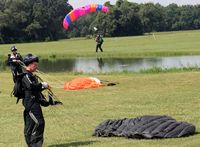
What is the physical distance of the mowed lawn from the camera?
1019 cm

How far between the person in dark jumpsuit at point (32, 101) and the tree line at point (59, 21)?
72505 mm

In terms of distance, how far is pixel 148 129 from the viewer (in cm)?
995

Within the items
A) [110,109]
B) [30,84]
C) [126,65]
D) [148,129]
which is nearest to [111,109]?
[110,109]

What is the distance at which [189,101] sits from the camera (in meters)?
14.8

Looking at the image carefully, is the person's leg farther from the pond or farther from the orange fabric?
the pond

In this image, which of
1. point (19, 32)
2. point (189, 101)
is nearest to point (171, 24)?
point (19, 32)

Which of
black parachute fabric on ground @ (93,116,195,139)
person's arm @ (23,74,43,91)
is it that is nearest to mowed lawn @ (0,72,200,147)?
black parachute fabric on ground @ (93,116,195,139)

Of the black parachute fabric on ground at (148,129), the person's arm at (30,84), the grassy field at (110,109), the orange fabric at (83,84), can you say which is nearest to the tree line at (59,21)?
the orange fabric at (83,84)

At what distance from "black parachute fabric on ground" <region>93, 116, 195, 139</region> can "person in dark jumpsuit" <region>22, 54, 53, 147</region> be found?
6.81 ft

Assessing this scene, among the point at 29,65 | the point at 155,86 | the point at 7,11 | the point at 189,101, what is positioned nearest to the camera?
the point at 29,65

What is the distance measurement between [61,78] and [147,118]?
14535 mm

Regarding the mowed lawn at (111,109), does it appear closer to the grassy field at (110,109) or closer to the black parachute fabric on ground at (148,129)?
the grassy field at (110,109)

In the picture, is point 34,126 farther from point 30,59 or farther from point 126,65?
point 126,65

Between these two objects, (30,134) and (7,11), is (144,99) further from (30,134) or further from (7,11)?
(7,11)
